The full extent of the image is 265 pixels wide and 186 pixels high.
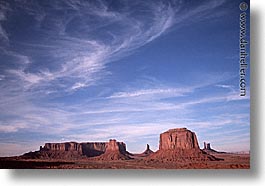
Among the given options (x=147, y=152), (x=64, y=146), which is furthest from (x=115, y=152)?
(x=64, y=146)

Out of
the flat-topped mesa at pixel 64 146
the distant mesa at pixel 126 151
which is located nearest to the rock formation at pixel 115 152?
the distant mesa at pixel 126 151

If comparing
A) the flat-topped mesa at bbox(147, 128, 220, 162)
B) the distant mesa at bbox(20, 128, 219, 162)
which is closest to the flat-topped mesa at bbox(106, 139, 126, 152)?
the distant mesa at bbox(20, 128, 219, 162)

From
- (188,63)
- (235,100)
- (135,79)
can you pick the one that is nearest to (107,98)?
(135,79)

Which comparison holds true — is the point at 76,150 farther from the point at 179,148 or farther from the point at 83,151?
the point at 179,148

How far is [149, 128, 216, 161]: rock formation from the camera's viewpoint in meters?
2.52

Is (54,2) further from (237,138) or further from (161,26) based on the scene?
(237,138)

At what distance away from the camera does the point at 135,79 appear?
102 inches

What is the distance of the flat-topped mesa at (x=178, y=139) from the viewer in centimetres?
252

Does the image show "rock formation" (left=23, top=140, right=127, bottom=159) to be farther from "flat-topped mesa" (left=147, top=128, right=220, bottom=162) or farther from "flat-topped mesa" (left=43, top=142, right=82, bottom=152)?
"flat-topped mesa" (left=147, top=128, right=220, bottom=162)

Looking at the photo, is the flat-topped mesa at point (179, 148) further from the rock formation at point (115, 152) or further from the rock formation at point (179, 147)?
the rock formation at point (115, 152)

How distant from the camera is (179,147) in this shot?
8.32 ft

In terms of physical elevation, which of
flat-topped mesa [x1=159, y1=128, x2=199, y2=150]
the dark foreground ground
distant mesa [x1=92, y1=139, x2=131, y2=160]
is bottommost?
the dark foreground ground

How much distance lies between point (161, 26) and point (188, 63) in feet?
0.82

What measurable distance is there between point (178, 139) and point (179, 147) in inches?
2.1
